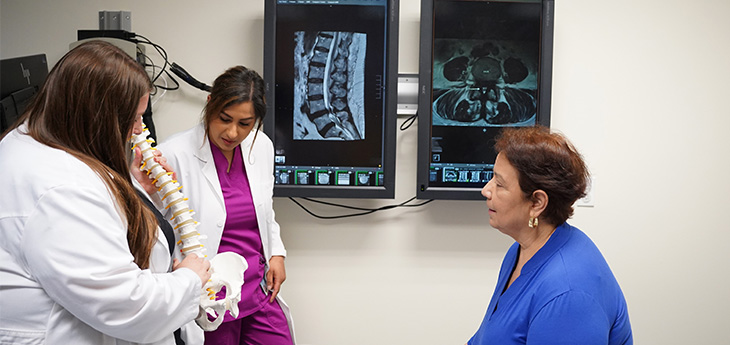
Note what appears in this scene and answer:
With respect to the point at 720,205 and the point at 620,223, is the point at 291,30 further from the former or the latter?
the point at 720,205

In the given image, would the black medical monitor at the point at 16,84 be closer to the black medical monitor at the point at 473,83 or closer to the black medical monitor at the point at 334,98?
the black medical monitor at the point at 334,98

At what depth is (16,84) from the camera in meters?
1.89

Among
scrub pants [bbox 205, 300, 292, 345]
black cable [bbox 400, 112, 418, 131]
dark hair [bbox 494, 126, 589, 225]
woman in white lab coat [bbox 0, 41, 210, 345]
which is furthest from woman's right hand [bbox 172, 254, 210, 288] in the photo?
black cable [bbox 400, 112, 418, 131]

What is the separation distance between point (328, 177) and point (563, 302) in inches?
52.3

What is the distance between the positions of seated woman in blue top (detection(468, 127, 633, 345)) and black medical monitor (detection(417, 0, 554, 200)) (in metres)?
0.92

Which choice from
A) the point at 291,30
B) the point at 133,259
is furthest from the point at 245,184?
the point at 133,259

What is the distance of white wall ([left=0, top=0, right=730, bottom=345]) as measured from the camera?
8.25ft

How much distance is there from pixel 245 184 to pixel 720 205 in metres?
2.03

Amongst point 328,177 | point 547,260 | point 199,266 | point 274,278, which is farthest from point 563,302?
point 328,177

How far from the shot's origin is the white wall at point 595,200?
251 cm

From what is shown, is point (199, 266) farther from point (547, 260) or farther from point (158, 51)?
point (158, 51)

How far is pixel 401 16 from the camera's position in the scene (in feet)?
8.22

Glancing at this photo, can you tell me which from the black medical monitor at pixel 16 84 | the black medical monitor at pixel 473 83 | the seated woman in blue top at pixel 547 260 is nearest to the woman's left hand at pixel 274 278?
the black medical monitor at pixel 473 83

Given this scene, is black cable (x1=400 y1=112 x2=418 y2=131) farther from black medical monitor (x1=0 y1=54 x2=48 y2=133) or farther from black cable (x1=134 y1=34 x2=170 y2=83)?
black medical monitor (x1=0 y1=54 x2=48 y2=133)
